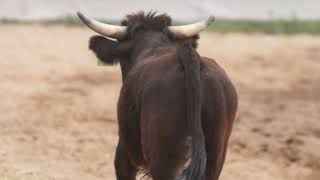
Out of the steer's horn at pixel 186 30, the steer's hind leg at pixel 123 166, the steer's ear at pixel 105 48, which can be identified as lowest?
the steer's hind leg at pixel 123 166


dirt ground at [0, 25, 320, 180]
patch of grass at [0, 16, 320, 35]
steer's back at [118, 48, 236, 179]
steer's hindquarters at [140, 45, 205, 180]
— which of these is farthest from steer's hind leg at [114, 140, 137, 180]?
patch of grass at [0, 16, 320, 35]

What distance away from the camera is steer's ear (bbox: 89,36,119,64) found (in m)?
7.42

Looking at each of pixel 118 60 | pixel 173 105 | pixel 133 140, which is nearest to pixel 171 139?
pixel 173 105

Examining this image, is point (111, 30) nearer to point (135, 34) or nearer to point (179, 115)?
point (135, 34)

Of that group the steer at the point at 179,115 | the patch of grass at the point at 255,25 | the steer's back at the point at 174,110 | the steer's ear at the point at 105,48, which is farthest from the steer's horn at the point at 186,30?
the patch of grass at the point at 255,25

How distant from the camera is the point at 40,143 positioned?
995 cm

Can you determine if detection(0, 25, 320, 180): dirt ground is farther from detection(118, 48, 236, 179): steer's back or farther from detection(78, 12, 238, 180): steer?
detection(118, 48, 236, 179): steer's back

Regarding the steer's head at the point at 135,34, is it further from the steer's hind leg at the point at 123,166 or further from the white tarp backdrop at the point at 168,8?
the white tarp backdrop at the point at 168,8

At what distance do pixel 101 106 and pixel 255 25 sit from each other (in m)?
7.58

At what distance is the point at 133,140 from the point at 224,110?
2.77 ft

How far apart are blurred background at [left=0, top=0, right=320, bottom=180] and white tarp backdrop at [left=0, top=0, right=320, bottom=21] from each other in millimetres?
20

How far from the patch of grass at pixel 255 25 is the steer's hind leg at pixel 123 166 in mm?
11542

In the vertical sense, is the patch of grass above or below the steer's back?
below

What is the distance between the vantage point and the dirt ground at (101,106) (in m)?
9.20
